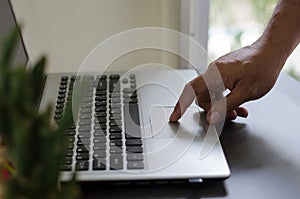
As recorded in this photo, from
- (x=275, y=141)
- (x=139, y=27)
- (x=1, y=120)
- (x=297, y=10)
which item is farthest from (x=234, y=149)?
(x=139, y=27)

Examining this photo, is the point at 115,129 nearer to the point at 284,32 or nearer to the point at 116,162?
the point at 116,162

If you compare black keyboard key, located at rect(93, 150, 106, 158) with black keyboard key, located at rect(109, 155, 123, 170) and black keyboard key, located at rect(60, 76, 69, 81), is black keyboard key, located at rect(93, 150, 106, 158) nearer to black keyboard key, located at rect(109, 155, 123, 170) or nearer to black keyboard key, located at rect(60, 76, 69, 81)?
black keyboard key, located at rect(109, 155, 123, 170)

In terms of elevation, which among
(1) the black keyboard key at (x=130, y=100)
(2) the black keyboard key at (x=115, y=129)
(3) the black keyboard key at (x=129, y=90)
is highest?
(2) the black keyboard key at (x=115, y=129)

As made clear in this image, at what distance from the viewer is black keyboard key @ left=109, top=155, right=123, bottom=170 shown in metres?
0.55

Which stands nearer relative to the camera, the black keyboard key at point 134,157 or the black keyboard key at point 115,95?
the black keyboard key at point 134,157

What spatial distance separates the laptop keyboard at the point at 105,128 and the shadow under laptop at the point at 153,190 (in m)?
0.02

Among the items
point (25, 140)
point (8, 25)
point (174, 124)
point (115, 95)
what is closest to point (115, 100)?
point (115, 95)

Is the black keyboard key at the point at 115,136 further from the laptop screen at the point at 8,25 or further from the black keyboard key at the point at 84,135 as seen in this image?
the laptop screen at the point at 8,25

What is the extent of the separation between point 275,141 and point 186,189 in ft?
0.60

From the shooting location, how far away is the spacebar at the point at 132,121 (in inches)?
→ 24.5

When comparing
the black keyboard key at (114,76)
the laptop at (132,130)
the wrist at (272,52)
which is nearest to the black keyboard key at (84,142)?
the laptop at (132,130)

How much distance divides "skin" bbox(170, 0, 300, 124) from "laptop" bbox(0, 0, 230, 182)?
0.03 m

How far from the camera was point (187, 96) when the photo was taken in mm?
687

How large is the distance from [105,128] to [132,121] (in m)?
0.05
